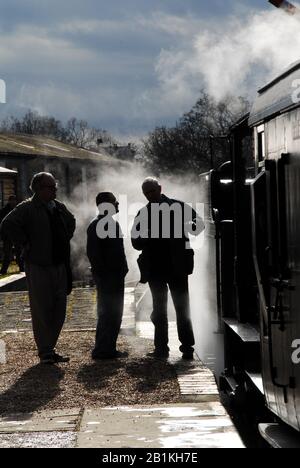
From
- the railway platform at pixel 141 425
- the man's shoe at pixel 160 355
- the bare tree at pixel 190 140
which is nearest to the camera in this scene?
the railway platform at pixel 141 425

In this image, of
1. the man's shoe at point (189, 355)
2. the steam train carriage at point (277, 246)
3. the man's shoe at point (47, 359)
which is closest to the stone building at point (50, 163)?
the man's shoe at point (47, 359)

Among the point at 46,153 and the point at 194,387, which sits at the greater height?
the point at 46,153

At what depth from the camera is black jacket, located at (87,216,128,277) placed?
1195 centimetres

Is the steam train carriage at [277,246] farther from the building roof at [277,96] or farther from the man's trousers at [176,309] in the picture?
the man's trousers at [176,309]

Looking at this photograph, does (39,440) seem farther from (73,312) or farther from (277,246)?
(73,312)

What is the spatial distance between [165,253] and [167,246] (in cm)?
8

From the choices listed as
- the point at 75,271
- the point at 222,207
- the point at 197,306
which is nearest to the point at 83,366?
the point at 222,207

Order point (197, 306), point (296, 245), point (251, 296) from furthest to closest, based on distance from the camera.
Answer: point (197, 306), point (251, 296), point (296, 245)

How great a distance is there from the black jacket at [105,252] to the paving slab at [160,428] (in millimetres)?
3174

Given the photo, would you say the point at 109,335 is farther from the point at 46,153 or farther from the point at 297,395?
the point at 46,153

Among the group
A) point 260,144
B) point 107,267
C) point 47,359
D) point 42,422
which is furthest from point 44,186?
point 260,144

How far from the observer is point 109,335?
12.0 metres

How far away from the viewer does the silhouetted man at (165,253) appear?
11.6 meters

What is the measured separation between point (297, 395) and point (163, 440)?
7.01ft
